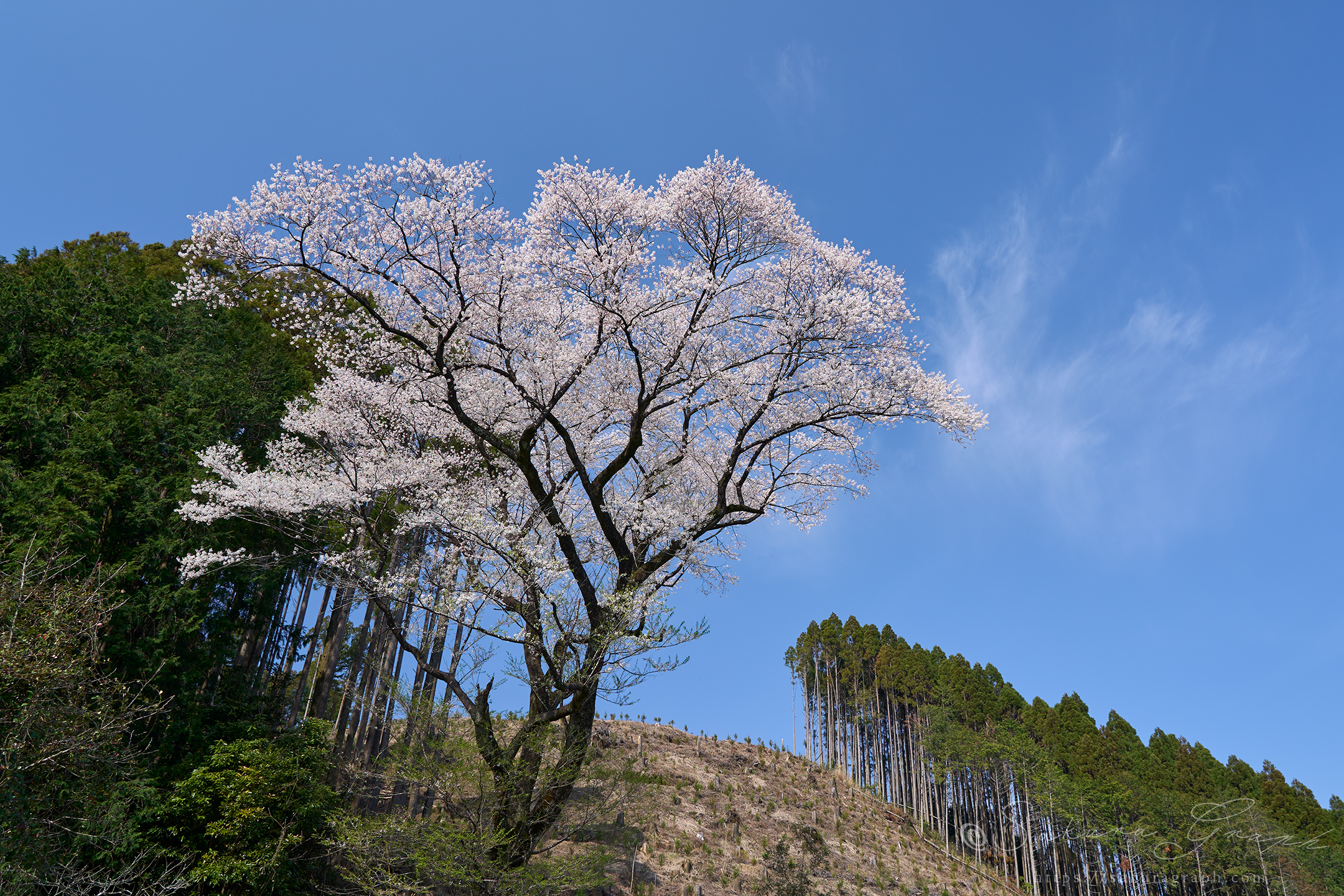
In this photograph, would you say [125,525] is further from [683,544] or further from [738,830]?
[738,830]

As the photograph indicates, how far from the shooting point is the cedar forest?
7977 millimetres

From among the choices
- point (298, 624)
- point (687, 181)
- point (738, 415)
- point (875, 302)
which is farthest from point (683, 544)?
point (298, 624)

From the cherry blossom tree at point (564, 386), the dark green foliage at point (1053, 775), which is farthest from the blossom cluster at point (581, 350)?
the dark green foliage at point (1053, 775)

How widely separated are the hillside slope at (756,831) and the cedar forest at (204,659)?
128 inches

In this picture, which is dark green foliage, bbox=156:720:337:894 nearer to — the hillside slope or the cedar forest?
the cedar forest

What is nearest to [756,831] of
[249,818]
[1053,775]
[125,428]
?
[1053,775]

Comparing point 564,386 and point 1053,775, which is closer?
point 564,386

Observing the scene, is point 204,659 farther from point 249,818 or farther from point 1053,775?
point 1053,775

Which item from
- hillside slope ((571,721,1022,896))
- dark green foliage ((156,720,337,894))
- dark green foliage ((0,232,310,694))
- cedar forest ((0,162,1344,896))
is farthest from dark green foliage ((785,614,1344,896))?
dark green foliage ((0,232,310,694))

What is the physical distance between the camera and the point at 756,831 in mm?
22812

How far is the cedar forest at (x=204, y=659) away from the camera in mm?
7977

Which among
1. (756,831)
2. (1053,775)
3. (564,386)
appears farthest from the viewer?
(1053,775)

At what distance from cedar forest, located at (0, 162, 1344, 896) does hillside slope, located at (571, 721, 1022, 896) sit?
3.24m

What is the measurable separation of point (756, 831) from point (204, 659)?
1741cm
